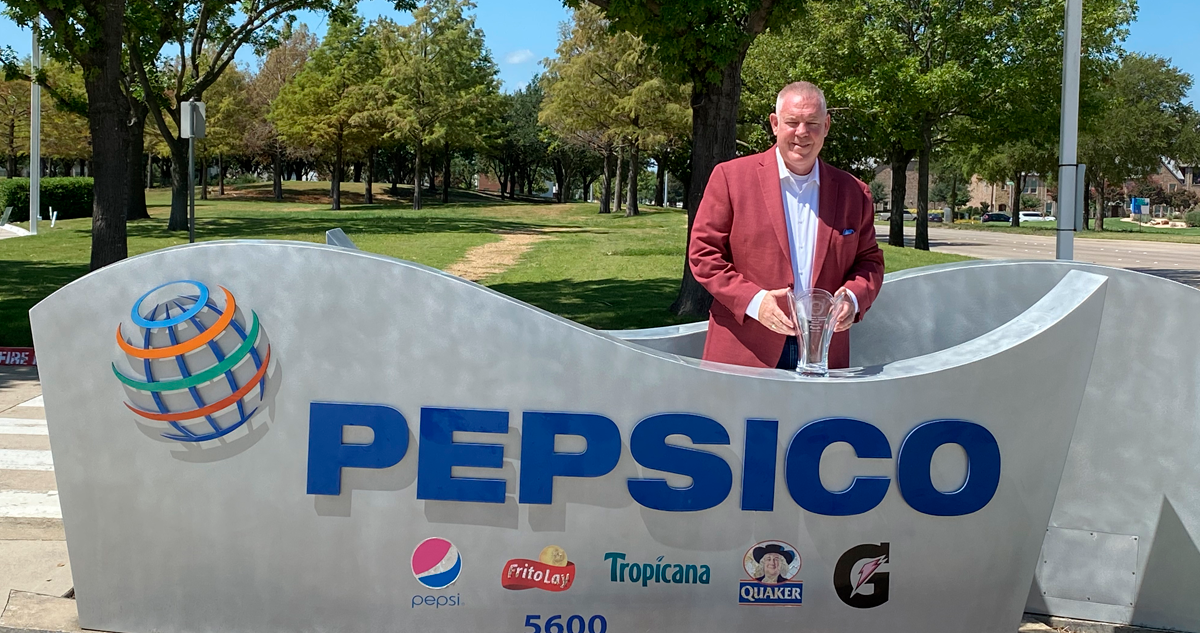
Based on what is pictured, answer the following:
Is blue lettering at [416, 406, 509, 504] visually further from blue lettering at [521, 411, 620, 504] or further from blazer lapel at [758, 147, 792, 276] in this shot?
blazer lapel at [758, 147, 792, 276]

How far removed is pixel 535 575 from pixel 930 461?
1329mm

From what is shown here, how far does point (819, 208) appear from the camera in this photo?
3549 millimetres

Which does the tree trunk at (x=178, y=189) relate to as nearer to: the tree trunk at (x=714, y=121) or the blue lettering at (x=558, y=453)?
the tree trunk at (x=714, y=121)

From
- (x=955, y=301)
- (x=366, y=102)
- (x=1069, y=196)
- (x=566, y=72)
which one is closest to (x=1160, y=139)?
(x=566, y=72)

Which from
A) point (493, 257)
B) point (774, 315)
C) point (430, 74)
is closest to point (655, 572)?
point (774, 315)

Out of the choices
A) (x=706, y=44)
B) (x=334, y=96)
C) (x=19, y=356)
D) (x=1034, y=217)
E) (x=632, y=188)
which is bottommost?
(x=19, y=356)

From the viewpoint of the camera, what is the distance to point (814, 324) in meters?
3.32

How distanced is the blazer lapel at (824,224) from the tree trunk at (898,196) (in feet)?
83.1

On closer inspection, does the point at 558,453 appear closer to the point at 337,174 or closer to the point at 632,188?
the point at 632,188

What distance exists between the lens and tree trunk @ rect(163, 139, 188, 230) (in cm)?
2847

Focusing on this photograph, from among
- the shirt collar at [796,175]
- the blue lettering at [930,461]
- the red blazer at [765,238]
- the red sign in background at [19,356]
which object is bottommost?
the red sign in background at [19,356]

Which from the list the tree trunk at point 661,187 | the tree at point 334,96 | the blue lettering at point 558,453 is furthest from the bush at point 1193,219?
the blue lettering at point 558,453

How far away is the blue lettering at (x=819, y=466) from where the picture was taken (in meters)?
3.25

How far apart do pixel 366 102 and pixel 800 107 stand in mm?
49354
